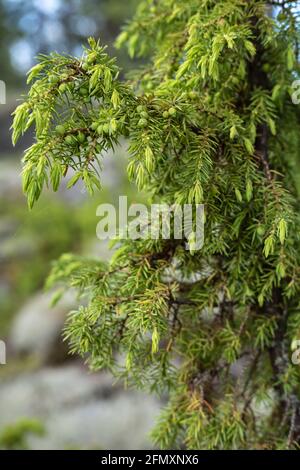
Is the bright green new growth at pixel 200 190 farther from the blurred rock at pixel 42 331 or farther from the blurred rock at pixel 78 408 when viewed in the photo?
the blurred rock at pixel 42 331

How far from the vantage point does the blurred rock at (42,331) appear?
5121mm

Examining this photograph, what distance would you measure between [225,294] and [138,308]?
Answer: 43cm

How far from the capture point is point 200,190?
1227 millimetres

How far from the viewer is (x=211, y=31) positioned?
134 centimetres

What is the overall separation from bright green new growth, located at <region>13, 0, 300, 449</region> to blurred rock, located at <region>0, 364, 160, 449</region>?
193 cm

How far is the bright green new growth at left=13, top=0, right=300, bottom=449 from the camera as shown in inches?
46.9

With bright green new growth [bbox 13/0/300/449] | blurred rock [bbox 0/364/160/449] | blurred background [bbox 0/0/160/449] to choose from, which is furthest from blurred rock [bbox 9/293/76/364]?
bright green new growth [bbox 13/0/300/449]

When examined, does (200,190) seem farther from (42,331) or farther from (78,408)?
(42,331)

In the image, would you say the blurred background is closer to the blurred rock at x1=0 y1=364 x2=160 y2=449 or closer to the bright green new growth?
the blurred rock at x1=0 y1=364 x2=160 y2=449

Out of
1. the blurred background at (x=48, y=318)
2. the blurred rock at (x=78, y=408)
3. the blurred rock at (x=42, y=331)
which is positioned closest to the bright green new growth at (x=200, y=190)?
the blurred background at (x=48, y=318)

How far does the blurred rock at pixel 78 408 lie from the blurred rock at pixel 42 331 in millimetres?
232

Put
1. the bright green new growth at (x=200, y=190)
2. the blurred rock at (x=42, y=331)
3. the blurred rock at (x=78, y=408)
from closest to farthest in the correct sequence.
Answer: the bright green new growth at (x=200, y=190), the blurred rock at (x=78, y=408), the blurred rock at (x=42, y=331)

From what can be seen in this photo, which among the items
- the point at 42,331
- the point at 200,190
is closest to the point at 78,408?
the point at 42,331

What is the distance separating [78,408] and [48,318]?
1.41 m
